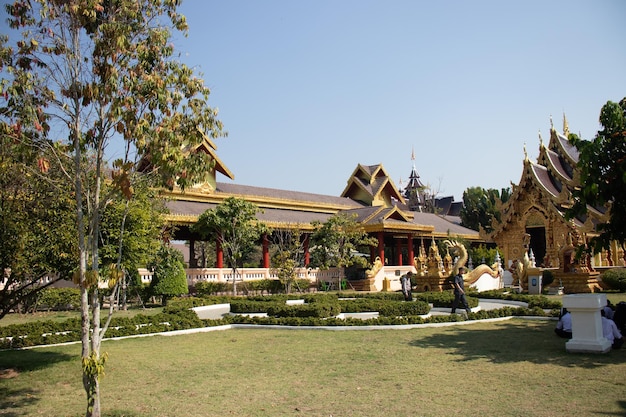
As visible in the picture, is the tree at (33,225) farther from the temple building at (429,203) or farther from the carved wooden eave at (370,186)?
the temple building at (429,203)

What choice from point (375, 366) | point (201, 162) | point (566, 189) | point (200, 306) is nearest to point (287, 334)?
point (375, 366)

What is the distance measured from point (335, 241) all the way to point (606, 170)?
20.1 m

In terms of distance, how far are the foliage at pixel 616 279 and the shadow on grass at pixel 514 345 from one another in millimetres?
9217

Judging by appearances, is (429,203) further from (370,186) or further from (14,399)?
(14,399)

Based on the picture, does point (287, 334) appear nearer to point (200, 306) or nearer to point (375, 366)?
point (375, 366)

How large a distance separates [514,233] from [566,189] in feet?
13.3

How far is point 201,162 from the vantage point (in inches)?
241

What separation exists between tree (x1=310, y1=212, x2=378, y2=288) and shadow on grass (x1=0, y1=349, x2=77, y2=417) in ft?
62.2

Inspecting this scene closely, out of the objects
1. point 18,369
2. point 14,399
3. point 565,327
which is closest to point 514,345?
point 565,327

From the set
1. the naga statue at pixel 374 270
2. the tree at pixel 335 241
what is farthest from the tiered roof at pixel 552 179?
the tree at pixel 335 241

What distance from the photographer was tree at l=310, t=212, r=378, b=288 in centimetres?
2839

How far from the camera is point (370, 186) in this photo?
135ft

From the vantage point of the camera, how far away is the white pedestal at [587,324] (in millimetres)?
8508

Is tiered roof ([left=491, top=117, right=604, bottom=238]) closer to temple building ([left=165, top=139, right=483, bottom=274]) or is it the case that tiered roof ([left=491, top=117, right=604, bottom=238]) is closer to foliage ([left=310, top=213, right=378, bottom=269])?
temple building ([left=165, top=139, right=483, bottom=274])
